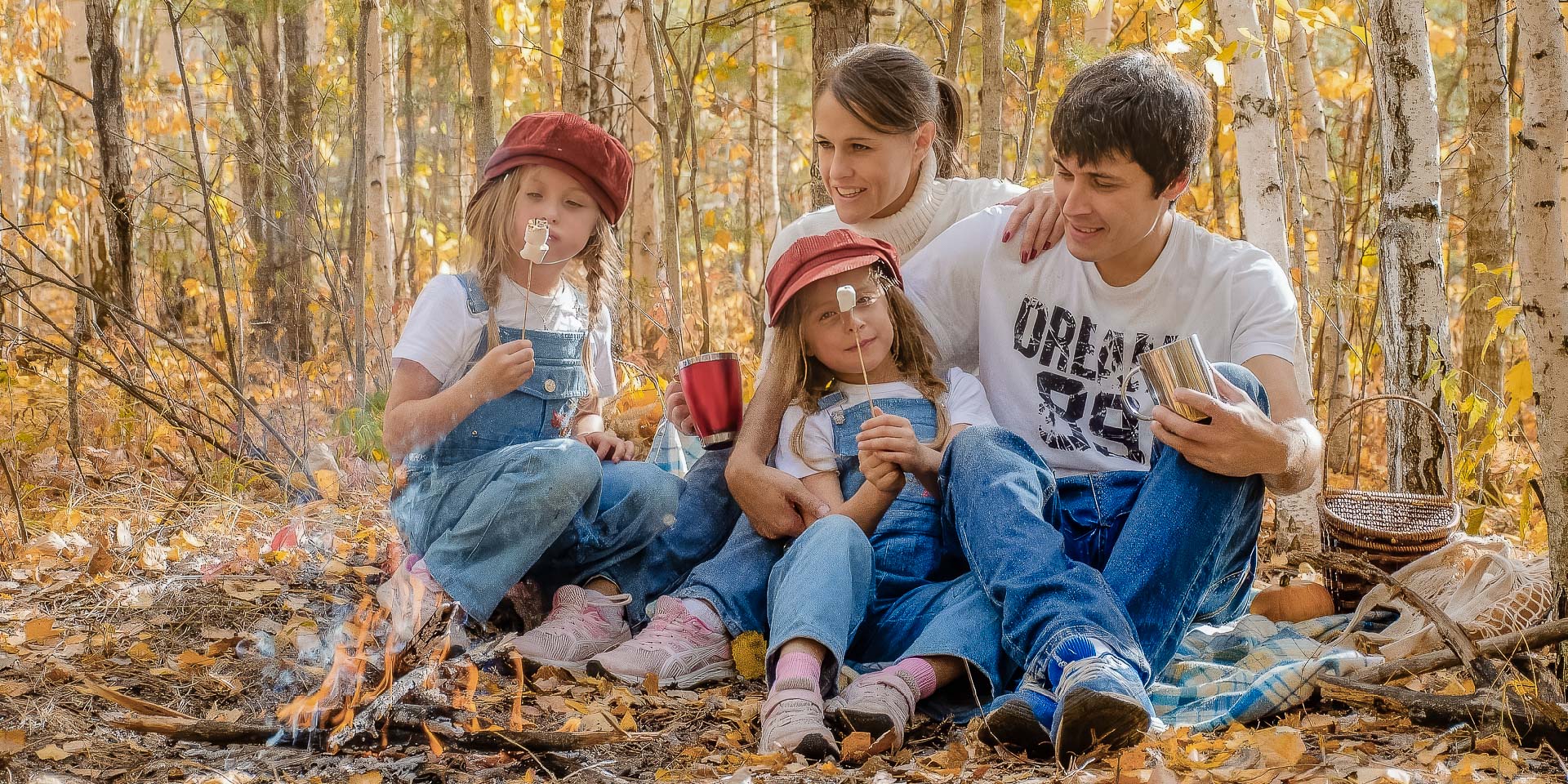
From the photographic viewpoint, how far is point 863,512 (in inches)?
98.3

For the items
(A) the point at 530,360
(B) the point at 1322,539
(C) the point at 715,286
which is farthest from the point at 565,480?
(C) the point at 715,286

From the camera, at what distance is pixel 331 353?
555cm

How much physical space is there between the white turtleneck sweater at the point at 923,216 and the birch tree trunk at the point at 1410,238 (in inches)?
41.4

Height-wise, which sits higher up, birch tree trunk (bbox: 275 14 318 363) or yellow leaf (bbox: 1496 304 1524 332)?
birch tree trunk (bbox: 275 14 318 363)

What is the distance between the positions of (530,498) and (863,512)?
0.76 metres

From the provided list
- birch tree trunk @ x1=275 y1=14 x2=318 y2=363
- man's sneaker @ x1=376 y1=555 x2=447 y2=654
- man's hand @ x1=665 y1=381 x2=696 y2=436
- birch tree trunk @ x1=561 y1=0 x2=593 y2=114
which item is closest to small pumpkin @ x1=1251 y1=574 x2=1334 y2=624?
man's hand @ x1=665 y1=381 x2=696 y2=436

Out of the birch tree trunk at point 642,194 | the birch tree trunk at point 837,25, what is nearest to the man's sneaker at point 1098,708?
the birch tree trunk at point 837,25

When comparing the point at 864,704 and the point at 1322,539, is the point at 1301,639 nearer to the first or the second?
the point at 1322,539

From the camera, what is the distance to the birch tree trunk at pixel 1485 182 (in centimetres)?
490

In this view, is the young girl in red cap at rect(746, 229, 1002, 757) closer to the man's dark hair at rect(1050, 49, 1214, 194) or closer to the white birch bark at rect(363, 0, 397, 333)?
the man's dark hair at rect(1050, 49, 1214, 194)

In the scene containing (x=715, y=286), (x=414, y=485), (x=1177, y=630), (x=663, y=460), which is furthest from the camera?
(x=715, y=286)

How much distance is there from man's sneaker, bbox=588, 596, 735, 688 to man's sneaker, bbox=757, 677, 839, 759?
1.34 ft

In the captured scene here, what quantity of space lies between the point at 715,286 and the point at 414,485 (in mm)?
10726

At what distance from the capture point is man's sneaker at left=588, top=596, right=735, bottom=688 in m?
2.40
